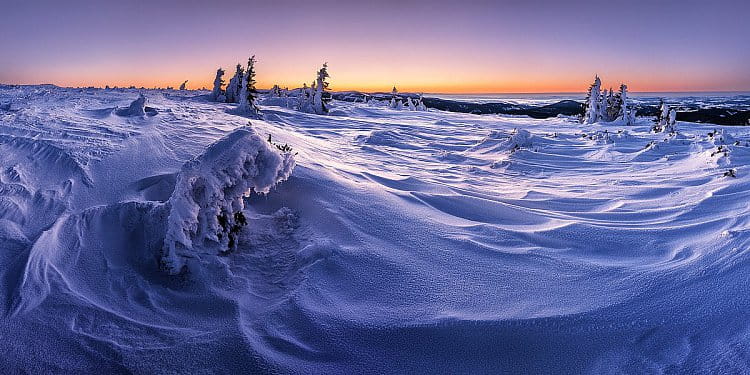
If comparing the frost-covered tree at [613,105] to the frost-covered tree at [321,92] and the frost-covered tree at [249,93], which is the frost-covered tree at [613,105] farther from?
the frost-covered tree at [249,93]

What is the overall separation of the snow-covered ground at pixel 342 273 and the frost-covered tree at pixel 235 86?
23.6 meters

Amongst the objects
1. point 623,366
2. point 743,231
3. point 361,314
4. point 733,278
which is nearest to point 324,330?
point 361,314

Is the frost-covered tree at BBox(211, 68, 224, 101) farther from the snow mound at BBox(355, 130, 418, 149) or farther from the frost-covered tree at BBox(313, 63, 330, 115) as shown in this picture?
the snow mound at BBox(355, 130, 418, 149)

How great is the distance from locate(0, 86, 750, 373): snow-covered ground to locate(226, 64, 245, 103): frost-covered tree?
23584mm

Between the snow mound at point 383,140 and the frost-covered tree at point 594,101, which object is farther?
the frost-covered tree at point 594,101

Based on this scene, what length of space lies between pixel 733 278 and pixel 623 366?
3.48 ft

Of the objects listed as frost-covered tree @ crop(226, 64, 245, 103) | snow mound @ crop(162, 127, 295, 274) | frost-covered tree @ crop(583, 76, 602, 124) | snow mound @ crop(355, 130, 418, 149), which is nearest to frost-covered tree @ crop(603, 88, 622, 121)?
frost-covered tree @ crop(583, 76, 602, 124)

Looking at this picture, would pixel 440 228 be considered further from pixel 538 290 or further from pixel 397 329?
pixel 397 329

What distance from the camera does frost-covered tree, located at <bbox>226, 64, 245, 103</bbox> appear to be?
2673 centimetres

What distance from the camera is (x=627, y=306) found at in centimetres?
210

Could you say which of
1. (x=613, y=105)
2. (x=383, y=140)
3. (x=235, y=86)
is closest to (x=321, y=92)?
(x=235, y=86)

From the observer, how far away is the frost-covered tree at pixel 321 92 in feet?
76.7

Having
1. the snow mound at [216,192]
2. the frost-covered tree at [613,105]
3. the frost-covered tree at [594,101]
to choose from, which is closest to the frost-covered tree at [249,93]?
the snow mound at [216,192]

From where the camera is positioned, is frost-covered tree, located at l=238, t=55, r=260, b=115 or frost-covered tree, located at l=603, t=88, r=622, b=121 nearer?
frost-covered tree, located at l=238, t=55, r=260, b=115
